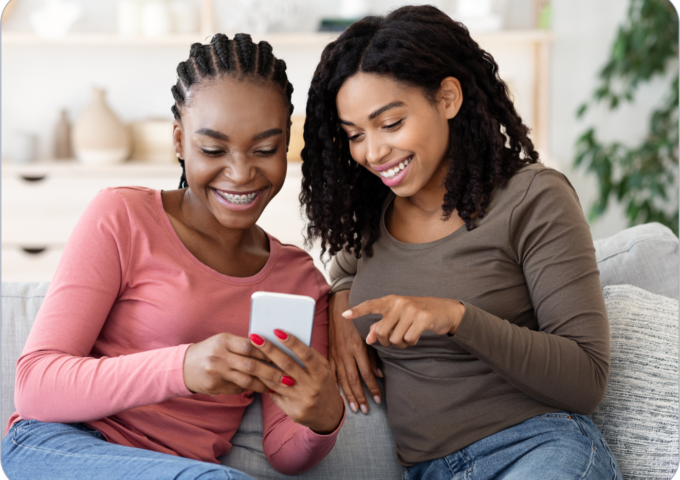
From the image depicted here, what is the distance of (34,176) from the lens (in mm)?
3629

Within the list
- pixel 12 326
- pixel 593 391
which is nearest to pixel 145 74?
pixel 12 326

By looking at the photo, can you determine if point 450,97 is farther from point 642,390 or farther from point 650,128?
point 650,128

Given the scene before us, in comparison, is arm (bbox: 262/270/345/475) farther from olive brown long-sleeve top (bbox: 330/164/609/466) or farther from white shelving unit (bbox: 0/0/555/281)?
white shelving unit (bbox: 0/0/555/281)

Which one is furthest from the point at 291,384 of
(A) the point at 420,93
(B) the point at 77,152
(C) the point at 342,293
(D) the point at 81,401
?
(B) the point at 77,152

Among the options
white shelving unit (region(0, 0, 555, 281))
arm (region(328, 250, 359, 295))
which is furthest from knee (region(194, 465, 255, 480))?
white shelving unit (region(0, 0, 555, 281))

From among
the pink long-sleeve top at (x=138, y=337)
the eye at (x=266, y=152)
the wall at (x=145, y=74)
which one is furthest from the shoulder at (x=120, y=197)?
the wall at (x=145, y=74)

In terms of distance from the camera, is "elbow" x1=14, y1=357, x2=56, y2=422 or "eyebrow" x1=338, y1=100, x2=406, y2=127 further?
"eyebrow" x1=338, y1=100, x2=406, y2=127

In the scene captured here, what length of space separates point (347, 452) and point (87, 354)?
0.58m

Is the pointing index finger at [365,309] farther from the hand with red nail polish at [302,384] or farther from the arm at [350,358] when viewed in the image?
the arm at [350,358]

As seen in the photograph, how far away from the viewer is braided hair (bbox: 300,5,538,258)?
1220 millimetres

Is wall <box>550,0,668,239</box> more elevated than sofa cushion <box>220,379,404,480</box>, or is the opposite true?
wall <box>550,0,668,239</box>

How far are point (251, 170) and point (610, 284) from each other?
93 cm

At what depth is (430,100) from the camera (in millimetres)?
1232

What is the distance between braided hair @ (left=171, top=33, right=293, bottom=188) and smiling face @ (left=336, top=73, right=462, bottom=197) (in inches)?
5.6
